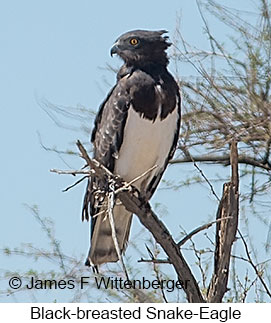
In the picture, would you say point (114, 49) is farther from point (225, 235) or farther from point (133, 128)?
point (225, 235)

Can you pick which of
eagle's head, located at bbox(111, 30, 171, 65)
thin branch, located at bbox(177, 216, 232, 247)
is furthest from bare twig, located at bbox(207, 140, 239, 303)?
eagle's head, located at bbox(111, 30, 171, 65)

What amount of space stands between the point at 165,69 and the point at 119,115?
0.49m

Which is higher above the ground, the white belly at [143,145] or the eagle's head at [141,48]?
the eagle's head at [141,48]

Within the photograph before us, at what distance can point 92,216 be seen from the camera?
8.58 metres

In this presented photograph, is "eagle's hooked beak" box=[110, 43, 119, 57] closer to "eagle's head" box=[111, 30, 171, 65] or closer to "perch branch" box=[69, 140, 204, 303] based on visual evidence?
"eagle's head" box=[111, 30, 171, 65]

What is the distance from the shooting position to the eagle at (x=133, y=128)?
8.41 meters

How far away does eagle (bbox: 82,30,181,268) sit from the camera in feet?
27.6

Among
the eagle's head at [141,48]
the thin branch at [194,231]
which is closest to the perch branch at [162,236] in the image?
the thin branch at [194,231]

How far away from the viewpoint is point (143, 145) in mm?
8461

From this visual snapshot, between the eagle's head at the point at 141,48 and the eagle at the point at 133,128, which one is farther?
the eagle's head at the point at 141,48

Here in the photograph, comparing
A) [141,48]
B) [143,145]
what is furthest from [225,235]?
[141,48]

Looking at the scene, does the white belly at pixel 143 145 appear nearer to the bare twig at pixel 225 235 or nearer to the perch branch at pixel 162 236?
the perch branch at pixel 162 236
